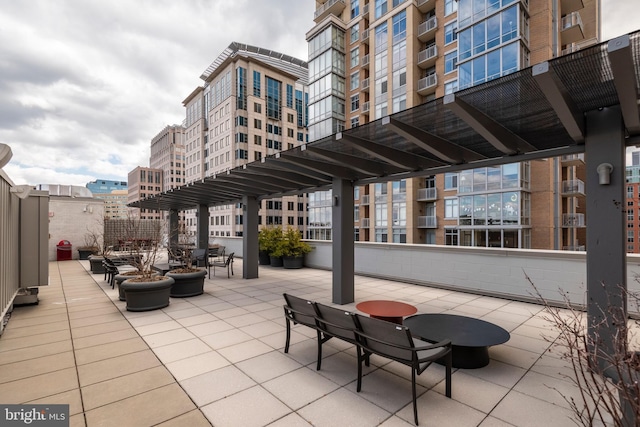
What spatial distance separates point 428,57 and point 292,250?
22.5 metres

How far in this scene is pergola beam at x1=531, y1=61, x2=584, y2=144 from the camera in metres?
2.87

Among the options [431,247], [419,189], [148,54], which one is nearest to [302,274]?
[431,247]

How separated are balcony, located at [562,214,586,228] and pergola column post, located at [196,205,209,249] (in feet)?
77.7

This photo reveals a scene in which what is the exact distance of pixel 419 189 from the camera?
25.9 m

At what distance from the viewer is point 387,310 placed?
4.75m

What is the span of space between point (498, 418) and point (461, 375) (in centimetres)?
86

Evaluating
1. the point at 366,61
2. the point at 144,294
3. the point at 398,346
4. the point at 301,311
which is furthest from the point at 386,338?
the point at 366,61

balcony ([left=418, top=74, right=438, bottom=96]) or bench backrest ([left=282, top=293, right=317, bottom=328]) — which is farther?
balcony ([left=418, top=74, right=438, bottom=96])

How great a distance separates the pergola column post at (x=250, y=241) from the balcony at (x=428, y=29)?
78.1ft

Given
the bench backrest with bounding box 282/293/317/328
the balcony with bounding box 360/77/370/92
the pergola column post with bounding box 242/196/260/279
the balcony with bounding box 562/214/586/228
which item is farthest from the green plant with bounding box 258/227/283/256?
the balcony with bounding box 360/77/370/92

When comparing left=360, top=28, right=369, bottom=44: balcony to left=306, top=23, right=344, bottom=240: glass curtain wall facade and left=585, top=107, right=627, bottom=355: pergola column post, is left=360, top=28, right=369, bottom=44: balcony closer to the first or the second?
left=306, top=23, right=344, bottom=240: glass curtain wall facade

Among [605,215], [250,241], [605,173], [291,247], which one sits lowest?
[291,247]

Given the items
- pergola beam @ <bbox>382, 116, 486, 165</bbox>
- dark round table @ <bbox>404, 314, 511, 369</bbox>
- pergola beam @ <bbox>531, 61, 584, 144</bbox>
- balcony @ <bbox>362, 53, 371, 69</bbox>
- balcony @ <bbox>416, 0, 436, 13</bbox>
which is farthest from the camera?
balcony @ <bbox>362, 53, 371, 69</bbox>

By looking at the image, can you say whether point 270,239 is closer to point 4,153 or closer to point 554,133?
point 4,153
